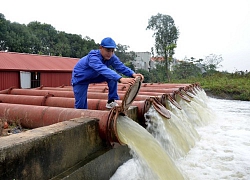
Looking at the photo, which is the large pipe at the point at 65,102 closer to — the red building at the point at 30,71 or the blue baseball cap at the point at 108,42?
the blue baseball cap at the point at 108,42

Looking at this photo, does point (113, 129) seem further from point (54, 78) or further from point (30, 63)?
point (54, 78)

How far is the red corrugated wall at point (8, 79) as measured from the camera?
10.7 m

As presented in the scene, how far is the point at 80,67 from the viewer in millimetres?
4148

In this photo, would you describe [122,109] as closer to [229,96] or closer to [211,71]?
[229,96]

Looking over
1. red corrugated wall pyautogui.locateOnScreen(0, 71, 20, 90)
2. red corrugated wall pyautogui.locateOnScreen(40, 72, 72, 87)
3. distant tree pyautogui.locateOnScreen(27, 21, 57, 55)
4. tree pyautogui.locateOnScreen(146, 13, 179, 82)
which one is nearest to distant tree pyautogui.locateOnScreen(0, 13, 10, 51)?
distant tree pyautogui.locateOnScreen(27, 21, 57, 55)

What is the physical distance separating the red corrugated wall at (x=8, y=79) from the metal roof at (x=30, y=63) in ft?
0.87

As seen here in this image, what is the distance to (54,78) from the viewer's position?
13398 millimetres

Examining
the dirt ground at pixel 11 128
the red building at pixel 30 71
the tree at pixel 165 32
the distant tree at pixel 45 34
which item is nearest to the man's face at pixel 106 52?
the dirt ground at pixel 11 128

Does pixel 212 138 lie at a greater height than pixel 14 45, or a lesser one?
lesser

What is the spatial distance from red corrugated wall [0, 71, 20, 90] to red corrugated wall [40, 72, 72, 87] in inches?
55.1

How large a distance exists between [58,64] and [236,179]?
12411 mm

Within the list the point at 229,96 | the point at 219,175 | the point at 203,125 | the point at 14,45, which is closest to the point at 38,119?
the point at 219,175

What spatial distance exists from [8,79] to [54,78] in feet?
9.19

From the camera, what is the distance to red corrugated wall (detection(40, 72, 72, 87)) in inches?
501
